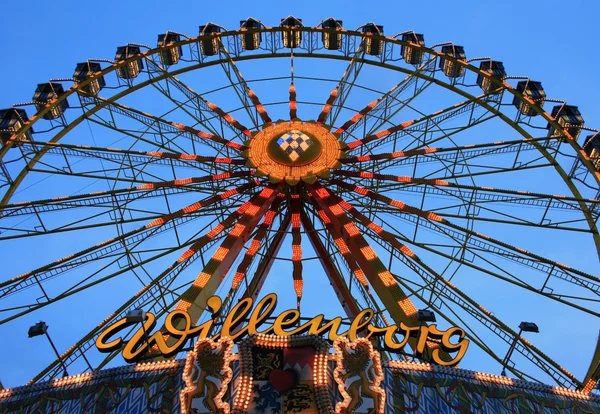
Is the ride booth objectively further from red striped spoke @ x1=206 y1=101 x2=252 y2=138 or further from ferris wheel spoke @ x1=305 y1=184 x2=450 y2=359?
red striped spoke @ x1=206 y1=101 x2=252 y2=138

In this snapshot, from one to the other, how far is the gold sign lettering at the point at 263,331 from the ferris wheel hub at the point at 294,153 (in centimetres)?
760

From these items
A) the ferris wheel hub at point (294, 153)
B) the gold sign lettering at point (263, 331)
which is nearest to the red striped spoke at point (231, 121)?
the ferris wheel hub at point (294, 153)

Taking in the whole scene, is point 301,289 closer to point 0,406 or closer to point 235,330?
point 235,330

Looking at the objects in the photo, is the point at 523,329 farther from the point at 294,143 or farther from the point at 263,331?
the point at 294,143

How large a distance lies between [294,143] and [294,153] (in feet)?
1.68

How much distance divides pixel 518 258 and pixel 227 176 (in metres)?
11.3

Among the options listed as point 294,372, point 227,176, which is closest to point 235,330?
point 294,372

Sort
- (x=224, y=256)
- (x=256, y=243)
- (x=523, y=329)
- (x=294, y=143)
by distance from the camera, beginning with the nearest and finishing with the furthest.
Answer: (x=523, y=329) < (x=224, y=256) < (x=256, y=243) < (x=294, y=143)

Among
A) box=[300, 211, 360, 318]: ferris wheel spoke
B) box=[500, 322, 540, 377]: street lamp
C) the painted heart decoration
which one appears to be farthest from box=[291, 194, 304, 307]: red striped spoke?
box=[500, 322, 540, 377]: street lamp

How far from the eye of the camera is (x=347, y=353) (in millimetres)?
14219

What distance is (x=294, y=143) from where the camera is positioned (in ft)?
78.0

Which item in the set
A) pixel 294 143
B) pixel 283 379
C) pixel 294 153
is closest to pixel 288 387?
pixel 283 379

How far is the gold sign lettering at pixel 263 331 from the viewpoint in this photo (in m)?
15.0

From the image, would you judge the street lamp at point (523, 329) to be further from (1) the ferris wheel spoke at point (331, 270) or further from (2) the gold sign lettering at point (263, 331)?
(1) the ferris wheel spoke at point (331, 270)
